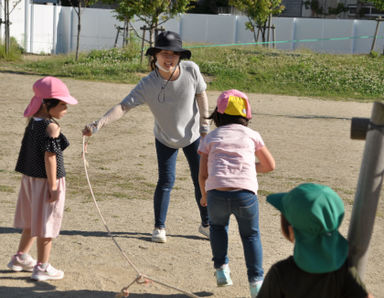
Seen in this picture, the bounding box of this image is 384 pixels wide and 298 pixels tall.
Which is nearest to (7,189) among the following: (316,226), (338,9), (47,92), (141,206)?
(141,206)

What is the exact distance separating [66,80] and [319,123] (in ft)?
22.5

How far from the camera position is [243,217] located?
3689mm

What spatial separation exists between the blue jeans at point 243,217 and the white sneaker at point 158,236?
1.23 metres

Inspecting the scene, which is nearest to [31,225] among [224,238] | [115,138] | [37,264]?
[37,264]

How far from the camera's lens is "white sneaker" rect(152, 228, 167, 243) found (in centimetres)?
498

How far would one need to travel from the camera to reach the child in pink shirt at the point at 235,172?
3.64 m

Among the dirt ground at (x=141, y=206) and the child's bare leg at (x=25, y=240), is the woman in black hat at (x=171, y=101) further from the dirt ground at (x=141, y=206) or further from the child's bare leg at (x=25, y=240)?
the child's bare leg at (x=25, y=240)

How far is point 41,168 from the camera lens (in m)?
3.90

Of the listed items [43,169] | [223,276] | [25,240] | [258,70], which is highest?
[258,70]

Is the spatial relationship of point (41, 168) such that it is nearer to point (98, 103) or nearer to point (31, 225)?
point (31, 225)

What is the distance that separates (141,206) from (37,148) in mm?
2264

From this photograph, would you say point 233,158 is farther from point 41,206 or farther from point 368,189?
point 41,206

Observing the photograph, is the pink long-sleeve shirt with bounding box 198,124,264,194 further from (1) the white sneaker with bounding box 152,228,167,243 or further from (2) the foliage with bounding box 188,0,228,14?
(2) the foliage with bounding box 188,0,228,14

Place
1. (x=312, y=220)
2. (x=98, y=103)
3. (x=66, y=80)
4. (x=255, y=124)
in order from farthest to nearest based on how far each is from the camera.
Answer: (x=66, y=80) < (x=98, y=103) < (x=255, y=124) < (x=312, y=220)
